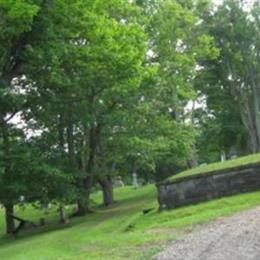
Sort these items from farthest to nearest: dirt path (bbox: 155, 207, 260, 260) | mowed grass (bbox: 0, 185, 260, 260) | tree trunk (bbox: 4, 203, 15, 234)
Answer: tree trunk (bbox: 4, 203, 15, 234), mowed grass (bbox: 0, 185, 260, 260), dirt path (bbox: 155, 207, 260, 260)

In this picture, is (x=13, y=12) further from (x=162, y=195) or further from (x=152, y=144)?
(x=152, y=144)

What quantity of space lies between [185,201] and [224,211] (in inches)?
122

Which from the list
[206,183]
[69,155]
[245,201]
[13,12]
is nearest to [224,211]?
Result: [245,201]

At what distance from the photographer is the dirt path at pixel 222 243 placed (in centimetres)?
949

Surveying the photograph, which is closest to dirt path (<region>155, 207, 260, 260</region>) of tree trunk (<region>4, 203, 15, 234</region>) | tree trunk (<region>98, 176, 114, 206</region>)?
tree trunk (<region>4, 203, 15, 234</region>)

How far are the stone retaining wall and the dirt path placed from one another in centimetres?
454

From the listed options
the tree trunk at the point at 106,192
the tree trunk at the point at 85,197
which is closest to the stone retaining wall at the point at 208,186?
the tree trunk at the point at 85,197

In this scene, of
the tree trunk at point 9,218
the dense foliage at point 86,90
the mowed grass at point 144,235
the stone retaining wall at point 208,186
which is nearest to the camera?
the mowed grass at point 144,235

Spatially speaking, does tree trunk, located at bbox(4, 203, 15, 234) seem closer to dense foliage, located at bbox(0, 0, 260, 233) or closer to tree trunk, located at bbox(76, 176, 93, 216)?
dense foliage, located at bbox(0, 0, 260, 233)

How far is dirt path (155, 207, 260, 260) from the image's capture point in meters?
9.49

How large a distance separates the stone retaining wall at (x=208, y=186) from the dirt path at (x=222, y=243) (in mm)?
4536

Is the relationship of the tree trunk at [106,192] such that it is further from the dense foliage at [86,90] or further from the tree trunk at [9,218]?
the tree trunk at [9,218]

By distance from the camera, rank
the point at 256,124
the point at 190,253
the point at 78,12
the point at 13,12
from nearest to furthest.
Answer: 1. the point at 190,253
2. the point at 13,12
3. the point at 78,12
4. the point at 256,124

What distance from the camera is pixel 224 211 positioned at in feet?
48.6
